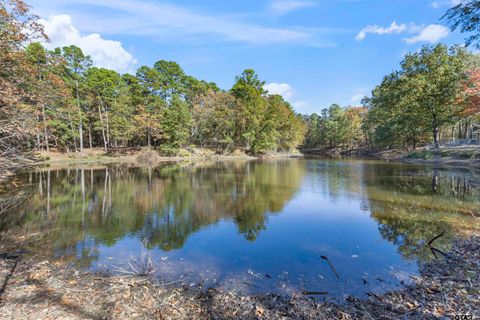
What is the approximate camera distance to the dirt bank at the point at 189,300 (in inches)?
182

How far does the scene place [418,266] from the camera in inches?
273

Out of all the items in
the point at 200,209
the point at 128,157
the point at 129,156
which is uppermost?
the point at 129,156

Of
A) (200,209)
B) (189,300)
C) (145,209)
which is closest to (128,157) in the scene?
(145,209)

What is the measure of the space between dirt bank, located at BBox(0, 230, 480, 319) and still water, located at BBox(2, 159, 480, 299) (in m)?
0.54

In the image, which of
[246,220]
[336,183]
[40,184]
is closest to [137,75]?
[40,184]

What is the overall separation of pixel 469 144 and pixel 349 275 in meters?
40.3

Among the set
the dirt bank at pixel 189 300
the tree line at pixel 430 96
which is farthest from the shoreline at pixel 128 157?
the dirt bank at pixel 189 300

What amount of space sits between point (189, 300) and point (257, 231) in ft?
17.4

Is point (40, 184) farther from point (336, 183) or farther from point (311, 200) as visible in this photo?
point (336, 183)

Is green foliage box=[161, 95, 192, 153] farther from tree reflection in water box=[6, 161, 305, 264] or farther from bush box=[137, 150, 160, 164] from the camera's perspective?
Answer: tree reflection in water box=[6, 161, 305, 264]

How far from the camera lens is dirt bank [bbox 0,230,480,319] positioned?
4629 millimetres

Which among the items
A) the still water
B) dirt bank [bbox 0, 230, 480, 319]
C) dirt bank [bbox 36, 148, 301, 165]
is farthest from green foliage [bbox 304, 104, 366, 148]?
dirt bank [bbox 0, 230, 480, 319]

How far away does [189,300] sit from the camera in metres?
5.27

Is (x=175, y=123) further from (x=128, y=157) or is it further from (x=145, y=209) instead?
(x=145, y=209)
